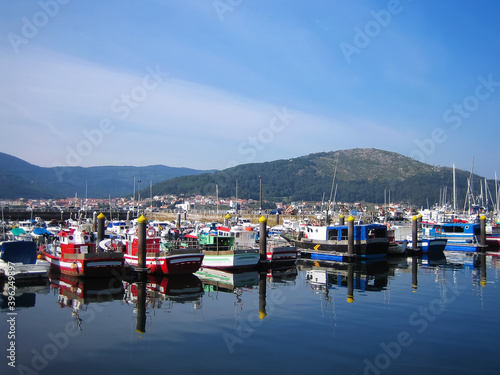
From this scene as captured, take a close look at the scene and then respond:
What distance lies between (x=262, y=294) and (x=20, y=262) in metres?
13.6

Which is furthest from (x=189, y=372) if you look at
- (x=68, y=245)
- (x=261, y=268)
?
(x=261, y=268)

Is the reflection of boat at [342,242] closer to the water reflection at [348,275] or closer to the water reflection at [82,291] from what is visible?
the water reflection at [348,275]

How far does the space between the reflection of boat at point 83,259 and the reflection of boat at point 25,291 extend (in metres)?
1.72

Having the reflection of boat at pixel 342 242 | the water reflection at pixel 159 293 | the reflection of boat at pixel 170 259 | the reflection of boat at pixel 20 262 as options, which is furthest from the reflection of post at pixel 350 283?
the reflection of boat at pixel 20 262

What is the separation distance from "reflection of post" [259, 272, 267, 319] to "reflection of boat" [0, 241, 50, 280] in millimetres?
11907

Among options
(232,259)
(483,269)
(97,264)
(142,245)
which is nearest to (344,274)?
(232,259)

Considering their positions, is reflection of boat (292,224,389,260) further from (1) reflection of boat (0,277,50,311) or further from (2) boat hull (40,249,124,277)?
(1) reflection of boat (0,277,50,311)

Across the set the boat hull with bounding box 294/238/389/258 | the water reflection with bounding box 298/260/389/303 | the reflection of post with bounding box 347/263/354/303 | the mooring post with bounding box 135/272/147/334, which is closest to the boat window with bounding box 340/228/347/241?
the boat hull with bounding box 294/238/389/258

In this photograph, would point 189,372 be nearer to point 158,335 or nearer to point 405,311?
point 158,335

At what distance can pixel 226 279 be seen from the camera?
96.5ft

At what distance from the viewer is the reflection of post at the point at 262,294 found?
20266mm

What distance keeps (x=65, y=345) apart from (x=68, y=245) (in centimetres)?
1365

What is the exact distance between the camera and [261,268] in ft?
111

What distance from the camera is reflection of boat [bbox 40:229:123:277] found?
87.2 feet
